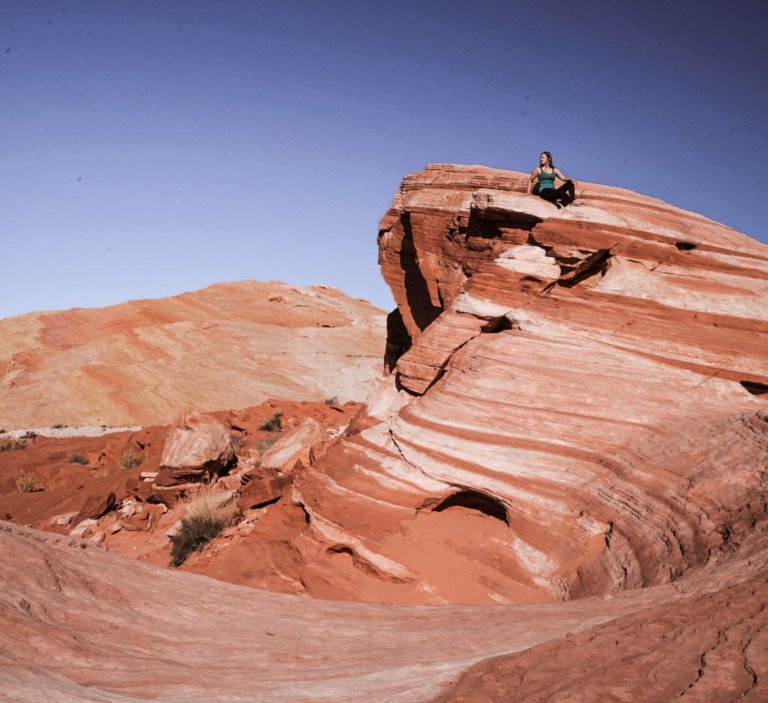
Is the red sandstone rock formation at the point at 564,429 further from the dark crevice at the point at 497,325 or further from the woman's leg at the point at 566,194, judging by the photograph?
the woman's leg at the point at 566,194

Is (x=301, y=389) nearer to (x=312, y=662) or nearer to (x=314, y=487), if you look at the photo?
(x=314, y=487)

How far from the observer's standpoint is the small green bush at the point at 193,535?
10138 mm

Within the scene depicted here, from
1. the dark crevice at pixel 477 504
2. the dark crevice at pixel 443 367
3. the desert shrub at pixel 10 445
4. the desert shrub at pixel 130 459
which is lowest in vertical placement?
the desert shrub at pixel 10 445

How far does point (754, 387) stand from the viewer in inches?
323

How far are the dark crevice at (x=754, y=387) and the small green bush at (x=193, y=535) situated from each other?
27.7 ft

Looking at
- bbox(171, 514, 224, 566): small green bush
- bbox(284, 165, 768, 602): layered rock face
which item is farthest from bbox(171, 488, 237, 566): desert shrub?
bbox(284, 165, 768, 602): layered rock face

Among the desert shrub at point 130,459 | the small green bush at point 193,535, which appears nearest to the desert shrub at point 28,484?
the desert shrub at point 130,459

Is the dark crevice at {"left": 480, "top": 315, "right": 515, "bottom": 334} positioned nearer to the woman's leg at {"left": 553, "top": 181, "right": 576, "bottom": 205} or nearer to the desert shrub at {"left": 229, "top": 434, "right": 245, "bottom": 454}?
the woman's leg at {"left": 553, "top": 181, "right": 576, "bottom": 205}

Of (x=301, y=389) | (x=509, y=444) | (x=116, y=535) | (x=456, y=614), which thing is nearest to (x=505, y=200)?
(x=509, y=444)

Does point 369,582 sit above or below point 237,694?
below

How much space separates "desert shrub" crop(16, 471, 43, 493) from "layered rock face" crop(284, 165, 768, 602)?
9155 millimetres

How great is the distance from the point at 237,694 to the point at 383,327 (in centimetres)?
3963

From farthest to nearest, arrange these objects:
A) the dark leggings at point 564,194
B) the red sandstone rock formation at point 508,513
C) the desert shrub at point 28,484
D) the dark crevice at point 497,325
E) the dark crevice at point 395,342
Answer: the dark crevice at point 395,342, the desert shrub at point 28,484, the dark leggings at point 564,194, the dark crevice at point 497,325, the red sandstone rock formation at point 508,513

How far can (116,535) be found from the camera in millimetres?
11781
